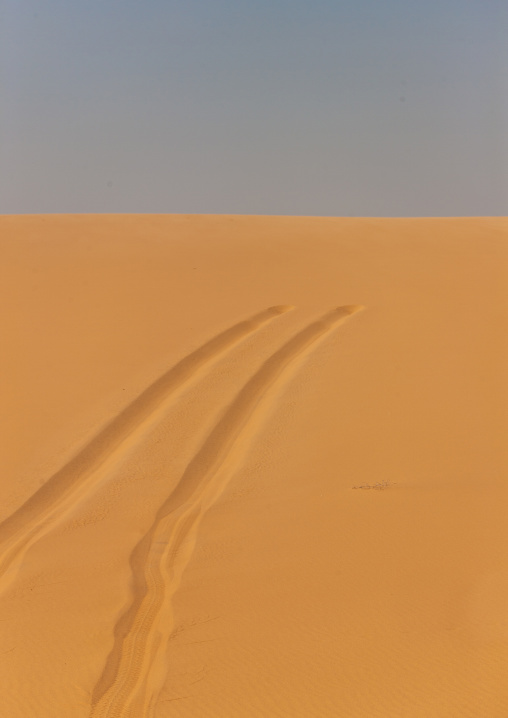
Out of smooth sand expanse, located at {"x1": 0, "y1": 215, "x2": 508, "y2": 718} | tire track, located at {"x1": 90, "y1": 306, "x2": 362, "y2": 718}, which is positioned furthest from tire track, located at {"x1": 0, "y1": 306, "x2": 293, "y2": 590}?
tire track, located at {"x1": 90, "y1": 306, "x2": 362, "y2": 718}

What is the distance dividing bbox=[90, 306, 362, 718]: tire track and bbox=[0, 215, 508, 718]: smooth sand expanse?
0.02 m

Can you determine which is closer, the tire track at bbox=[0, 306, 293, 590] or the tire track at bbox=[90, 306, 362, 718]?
the tire track at bbox=[90, 306, 362, 718]

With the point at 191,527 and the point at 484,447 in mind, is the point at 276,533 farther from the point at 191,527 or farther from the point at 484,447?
the point at 484,447

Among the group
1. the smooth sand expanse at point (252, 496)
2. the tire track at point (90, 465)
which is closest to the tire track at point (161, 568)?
the smooth sand expanse at point (252, 496)

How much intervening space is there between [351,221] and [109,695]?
611 inches

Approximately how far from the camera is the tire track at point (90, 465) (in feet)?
15.2

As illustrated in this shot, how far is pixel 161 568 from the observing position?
13.6 feet

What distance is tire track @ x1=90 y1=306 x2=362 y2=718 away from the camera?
121 inches

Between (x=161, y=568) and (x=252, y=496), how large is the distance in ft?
3.55

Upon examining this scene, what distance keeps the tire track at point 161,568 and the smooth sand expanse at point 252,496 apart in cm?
2

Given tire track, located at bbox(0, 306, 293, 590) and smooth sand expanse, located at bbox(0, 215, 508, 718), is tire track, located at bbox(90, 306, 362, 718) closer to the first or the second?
smooth sand expanse, located at bbox(0, 215, 508, 718)

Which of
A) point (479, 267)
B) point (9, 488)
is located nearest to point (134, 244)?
point (479, 267)

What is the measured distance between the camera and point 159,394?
694cm

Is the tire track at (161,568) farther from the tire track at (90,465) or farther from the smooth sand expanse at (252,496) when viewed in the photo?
the tire track at (90,465)
